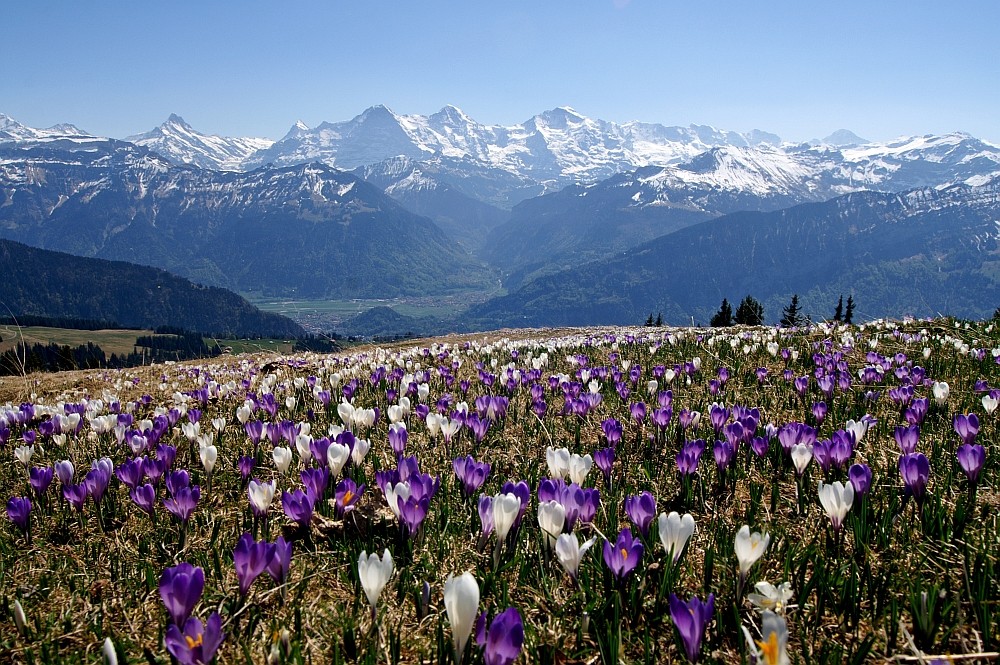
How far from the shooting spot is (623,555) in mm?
2150

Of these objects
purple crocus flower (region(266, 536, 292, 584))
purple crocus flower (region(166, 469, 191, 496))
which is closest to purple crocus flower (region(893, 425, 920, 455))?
purple crocus flower (region(266, 536, 292, 584))

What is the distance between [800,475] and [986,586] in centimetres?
117

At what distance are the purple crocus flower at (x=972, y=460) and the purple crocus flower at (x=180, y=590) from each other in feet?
11.5

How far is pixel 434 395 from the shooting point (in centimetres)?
705

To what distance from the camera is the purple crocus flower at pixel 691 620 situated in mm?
1723

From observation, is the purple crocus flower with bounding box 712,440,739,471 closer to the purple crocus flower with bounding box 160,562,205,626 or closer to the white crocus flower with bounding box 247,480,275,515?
the white crocus flower with bounding box 247,480,275,515

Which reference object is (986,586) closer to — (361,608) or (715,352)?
(361,608)

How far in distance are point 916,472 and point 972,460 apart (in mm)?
478

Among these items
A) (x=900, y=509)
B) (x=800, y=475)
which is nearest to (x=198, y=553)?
(x=800, y=475)

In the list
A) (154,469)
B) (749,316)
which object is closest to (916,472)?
(154,469)

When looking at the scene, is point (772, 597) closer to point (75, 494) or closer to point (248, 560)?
point (248, 560)

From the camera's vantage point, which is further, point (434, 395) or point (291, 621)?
point (434, 395)

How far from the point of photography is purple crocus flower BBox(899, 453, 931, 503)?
278 cm

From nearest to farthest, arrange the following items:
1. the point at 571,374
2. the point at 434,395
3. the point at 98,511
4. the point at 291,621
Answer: the point at 291,621 → the point at 98,511 → the point at 434,395 → the point at 571,374
